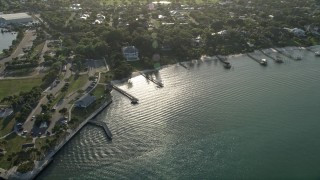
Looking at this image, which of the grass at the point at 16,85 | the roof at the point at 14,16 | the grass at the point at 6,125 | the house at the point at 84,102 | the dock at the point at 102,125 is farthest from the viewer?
the roof at the point at 14,16

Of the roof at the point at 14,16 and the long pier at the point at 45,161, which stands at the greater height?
the long pier at the point at 45,161

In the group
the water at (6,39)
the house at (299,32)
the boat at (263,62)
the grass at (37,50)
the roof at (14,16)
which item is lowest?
the roof at (14,16)

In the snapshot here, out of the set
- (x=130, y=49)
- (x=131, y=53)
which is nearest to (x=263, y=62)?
(x=131, y=53)

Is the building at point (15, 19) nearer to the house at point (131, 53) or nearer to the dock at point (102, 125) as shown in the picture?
the house at point (131, 53)

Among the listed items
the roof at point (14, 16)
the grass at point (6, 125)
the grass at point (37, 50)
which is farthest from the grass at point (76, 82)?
the roof at point (14, 16)

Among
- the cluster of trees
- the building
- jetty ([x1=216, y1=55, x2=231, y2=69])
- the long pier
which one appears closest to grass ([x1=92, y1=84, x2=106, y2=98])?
the long pier

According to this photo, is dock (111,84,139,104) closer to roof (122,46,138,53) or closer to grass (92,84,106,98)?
grass (92,84,106,98)

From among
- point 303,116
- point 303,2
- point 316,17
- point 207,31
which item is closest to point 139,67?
point 207,31

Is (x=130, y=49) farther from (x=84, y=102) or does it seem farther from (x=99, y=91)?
(x=84, y=102)

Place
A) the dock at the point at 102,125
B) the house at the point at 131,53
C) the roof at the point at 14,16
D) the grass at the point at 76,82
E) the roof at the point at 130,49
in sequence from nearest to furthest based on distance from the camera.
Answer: the dock at the point at 102,125 < the grass at the point at 76,82 < the house at the point at 131,53 < the roof at the point at 130,49 < the roof at the point at 14,16
